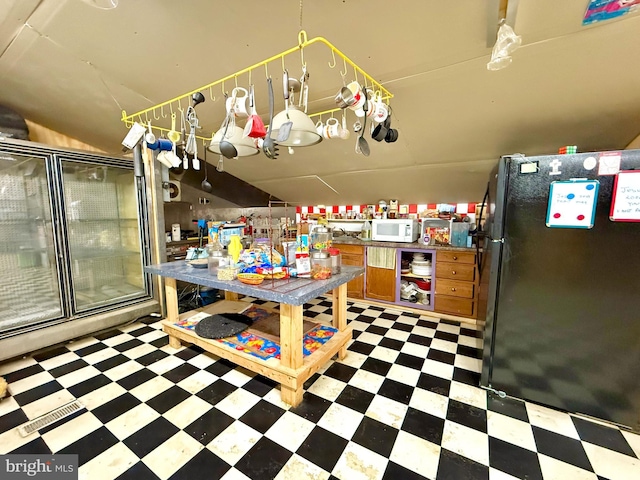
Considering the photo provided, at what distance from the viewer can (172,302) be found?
7.23 feet

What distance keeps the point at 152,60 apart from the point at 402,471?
10.1 feet

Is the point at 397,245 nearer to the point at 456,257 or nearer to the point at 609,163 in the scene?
the point at 456,257

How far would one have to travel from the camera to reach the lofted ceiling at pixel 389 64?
144 centimetres

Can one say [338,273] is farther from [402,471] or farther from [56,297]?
[56,297]

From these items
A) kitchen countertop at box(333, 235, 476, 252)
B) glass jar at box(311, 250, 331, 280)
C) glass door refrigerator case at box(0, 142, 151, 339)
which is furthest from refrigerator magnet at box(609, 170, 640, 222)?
glass door refrigerator case at box(0, 142, 151, 339)

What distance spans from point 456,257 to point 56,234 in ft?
12.8

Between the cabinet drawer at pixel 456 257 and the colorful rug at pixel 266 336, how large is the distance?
159 centimetres

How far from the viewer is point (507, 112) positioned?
2051 mm

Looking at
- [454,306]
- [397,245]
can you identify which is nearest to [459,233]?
[397,245]

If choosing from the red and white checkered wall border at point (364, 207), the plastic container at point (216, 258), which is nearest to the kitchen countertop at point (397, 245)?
the red and white checkered wall border at point (364, 207)

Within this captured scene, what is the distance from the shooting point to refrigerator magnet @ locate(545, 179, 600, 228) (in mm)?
1370

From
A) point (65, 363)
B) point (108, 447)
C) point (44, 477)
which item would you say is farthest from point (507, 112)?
point (65, 363)

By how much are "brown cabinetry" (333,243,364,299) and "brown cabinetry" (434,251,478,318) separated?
0.93m

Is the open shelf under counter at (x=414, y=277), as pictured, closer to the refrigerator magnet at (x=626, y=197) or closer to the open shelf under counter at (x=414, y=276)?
the open shelf under counter at (x=414, y=276)
